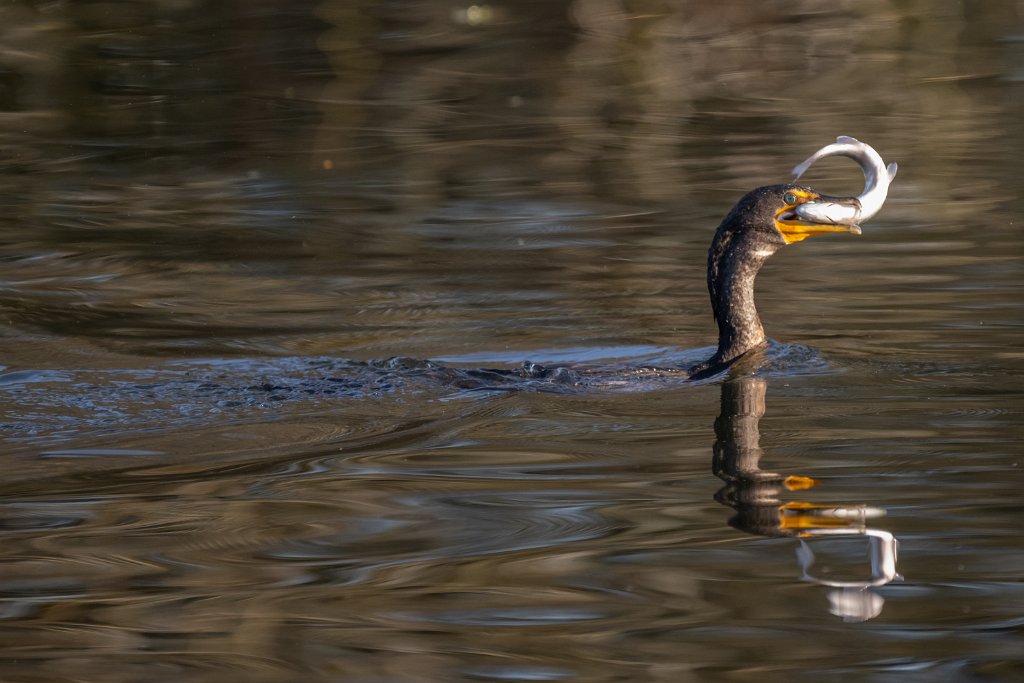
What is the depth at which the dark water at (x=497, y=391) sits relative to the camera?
12.7 ft

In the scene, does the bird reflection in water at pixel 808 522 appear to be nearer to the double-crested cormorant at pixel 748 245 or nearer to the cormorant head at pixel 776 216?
the double-crested cormorant at pixel 748 245

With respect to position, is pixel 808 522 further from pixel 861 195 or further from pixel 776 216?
pixel 776 216

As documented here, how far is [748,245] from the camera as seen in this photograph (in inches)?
285

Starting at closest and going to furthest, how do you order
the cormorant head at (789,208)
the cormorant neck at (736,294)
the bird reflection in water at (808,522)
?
the bird reflection in water at (808,522), the cormorant head at (789,208), the cormorant neck at (736,294)

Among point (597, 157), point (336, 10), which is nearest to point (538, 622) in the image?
point (597, 157)

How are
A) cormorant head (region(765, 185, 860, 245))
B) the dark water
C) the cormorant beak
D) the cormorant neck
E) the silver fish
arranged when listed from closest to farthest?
the dark water → the silver fish → the cormorant beak → cormorant head (region(765, 185, 860, 245)) → the cormorant neck

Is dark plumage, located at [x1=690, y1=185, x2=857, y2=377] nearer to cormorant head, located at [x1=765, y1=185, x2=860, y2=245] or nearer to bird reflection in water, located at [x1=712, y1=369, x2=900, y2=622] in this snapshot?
cormorant head, located at [x1=765, y1=185, x2=860, y2=245]

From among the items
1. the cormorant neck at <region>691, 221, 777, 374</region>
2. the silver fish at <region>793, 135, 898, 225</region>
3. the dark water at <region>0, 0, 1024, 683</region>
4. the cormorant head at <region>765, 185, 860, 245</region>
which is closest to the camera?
the dark water at <region>0, 0, 1024, 683</region>

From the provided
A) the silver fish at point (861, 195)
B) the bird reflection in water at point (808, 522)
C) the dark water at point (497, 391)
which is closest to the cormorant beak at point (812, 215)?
the silver fish at point (861, 195)

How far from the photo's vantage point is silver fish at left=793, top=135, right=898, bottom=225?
6.49m

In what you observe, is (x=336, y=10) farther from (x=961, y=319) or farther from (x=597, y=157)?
(x=961, y=319)

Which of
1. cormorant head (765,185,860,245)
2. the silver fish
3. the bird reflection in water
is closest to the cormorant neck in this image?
cormorant head (765,185,860,245)

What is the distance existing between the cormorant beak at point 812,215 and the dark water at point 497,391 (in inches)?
24.4

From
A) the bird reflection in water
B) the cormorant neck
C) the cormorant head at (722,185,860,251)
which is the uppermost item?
the cormorant head at (722,185,860,251)
